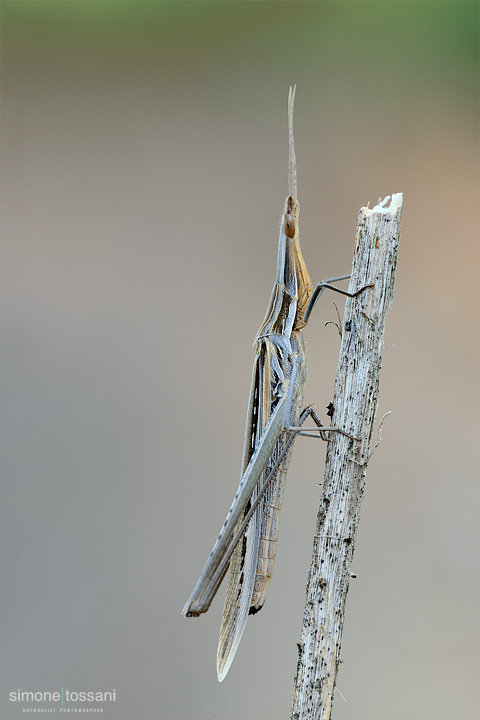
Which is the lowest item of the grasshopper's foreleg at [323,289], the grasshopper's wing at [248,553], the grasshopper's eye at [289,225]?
the grasshopper's wing at [248,553]

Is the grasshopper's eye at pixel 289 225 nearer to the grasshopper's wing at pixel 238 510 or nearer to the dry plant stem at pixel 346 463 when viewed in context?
the dry plant stem at pixel 346 463

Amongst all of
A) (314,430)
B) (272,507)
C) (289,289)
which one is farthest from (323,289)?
(272,507)

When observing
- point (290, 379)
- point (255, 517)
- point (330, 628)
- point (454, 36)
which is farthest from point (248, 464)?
point (454, 36)

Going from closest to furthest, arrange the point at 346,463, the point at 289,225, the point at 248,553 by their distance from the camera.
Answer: the point at 346,463
the point at 248,553
the point at 289,225

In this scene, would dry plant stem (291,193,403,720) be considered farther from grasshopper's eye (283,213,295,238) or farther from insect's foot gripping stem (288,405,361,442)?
grasshopper's eye (283,213,295,238)

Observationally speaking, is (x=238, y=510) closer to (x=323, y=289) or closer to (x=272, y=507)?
(x=272, y=507)

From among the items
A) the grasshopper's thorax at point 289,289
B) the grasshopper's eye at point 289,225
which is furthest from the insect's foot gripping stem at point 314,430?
the grasshopper's eye at point 289,225
